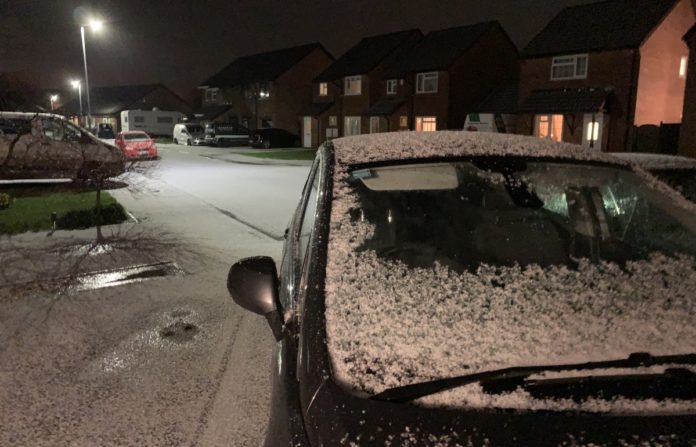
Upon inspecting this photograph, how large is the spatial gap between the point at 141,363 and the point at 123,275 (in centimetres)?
276

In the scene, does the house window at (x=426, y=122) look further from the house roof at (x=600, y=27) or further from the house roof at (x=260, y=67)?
the house roof at (x=260, y=67)

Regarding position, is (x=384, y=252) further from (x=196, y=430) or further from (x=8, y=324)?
(x=8, y=324)

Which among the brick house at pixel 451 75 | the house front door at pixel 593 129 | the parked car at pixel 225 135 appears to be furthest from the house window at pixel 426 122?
the parked car at pixel 225 135

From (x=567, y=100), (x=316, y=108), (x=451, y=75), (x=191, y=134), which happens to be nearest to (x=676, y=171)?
(x=567, y=100)

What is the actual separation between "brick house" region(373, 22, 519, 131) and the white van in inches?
1557

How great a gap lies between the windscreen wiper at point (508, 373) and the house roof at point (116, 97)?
7637 centimetres

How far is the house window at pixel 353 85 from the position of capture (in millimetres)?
43088

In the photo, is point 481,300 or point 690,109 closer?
point 481,300

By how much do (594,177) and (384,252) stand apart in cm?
134

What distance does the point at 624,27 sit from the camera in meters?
26.2

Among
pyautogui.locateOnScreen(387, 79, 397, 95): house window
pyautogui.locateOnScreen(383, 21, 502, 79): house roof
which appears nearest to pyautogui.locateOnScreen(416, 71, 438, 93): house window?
pyautogui.locateOnScreen(383, 21, 502, 79): house roof

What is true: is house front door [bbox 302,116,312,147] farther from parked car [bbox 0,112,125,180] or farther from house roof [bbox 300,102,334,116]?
parked car [bbox 0,112,125,180]

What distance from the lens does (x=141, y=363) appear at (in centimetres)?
427

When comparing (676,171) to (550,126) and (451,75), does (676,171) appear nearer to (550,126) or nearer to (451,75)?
(550,126)
